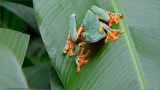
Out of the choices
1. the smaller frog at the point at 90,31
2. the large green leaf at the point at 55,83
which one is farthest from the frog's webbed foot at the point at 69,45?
the large green leaf at the point at 55,83

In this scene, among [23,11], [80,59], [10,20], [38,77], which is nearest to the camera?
[80,59]

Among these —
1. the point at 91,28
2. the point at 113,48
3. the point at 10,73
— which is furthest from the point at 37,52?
the point at 10,73

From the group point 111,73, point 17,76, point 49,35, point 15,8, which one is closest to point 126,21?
point 111,73

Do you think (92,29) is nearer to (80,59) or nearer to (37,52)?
(80,59)

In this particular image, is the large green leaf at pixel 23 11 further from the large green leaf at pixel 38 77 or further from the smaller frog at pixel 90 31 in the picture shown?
the smaller frog at pixel 90 31

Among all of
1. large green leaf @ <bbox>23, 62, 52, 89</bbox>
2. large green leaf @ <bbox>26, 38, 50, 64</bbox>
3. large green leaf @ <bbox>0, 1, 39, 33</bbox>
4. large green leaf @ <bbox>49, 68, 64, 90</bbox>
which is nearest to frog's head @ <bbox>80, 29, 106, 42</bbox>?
large green leaf @ <bbox>49, 68, 64, 90</bbox>

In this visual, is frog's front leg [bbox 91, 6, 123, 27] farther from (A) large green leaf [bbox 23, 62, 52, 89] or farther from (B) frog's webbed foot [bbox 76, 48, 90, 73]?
(A) large green leaf [bbox 23, 62, 52, 89]
